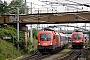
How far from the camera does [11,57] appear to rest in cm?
3158

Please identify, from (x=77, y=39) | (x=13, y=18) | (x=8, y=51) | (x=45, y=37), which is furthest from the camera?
(x=77, y=39)

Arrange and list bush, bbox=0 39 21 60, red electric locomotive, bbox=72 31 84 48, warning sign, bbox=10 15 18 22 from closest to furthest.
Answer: bush, bbox=0 39 21 60 < warning sign, bbox=10 15 18 22 < red electric locomotive, bbox=72 31 84 48

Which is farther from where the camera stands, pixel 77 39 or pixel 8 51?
pixel 77 39

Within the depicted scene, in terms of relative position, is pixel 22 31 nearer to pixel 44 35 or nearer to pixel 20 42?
pixel 20 42

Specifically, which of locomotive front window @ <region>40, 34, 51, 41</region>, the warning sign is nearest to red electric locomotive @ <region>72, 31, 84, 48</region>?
the warning sign

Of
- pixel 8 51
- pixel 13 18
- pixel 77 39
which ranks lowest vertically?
pixel 77 39

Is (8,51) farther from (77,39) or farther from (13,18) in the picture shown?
(77,39)

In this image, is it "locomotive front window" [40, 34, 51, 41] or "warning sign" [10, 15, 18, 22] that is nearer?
"locomotive front window" [40, 34, 51, 41]

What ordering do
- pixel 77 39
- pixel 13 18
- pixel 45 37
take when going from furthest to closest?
pixel 77 39, pixel 13 18, pixel 45 37

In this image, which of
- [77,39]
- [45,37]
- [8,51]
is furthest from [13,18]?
[77,39]

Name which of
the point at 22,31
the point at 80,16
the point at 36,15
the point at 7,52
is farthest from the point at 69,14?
the point at 7,52

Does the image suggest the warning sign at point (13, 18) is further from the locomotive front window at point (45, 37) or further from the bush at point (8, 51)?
the locomotive front window at point (45, 37)

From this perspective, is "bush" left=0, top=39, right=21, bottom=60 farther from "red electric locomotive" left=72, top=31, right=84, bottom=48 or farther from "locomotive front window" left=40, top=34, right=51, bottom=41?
"red electric locomotive" left=72, top=31, right=84, bottom=48

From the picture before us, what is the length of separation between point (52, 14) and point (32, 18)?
115 inches
